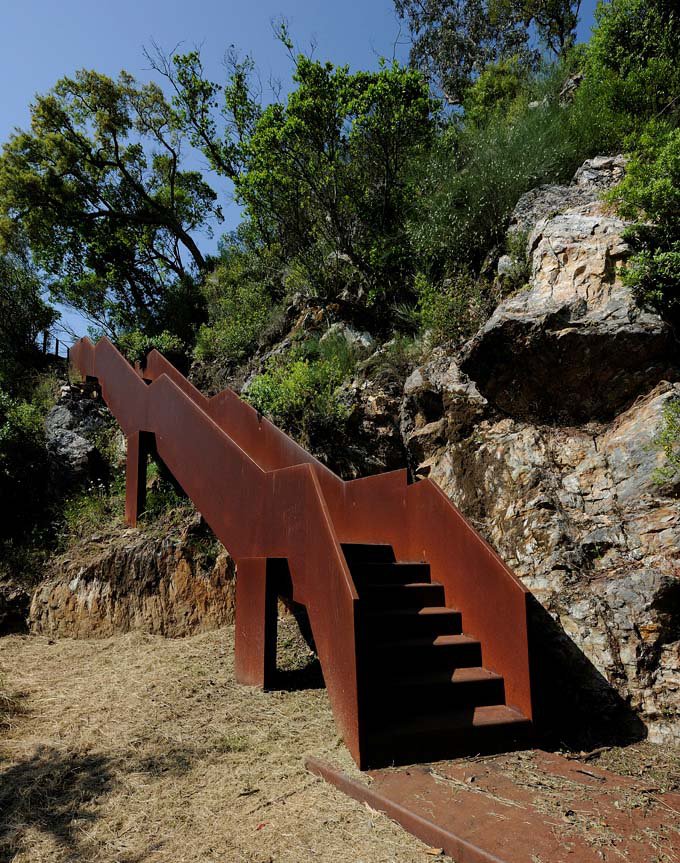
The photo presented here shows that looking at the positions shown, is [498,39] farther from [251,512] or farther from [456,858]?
[456,858]

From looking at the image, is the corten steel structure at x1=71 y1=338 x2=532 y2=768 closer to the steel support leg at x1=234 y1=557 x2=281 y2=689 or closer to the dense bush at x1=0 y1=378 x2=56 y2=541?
the steel support leg at x1=234 y1=557 x2=281 y2=689

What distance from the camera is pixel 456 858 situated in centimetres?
178

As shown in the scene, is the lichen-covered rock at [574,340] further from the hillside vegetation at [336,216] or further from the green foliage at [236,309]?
the green foliage at [236,309]

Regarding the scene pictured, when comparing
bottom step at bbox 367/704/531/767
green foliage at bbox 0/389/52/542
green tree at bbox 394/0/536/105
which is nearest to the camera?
bottom step at bbox 367/704/531/767

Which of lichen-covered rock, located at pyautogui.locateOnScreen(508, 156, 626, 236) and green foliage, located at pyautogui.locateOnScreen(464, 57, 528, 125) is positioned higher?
green foliage, located at pyautogui.locateOnScreen(464, 57, 528, 125)

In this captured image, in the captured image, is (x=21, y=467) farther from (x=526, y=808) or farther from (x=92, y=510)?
(x=526, y=808)

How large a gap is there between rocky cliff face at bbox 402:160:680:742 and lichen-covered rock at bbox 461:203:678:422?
1cm

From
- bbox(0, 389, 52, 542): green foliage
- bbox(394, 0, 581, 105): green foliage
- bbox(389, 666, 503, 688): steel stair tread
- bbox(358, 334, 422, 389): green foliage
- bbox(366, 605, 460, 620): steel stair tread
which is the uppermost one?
bbox(394, 0, 581, 105): green foliage

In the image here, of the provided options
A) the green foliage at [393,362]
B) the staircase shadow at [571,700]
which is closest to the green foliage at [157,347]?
the green foliage at [393,362]

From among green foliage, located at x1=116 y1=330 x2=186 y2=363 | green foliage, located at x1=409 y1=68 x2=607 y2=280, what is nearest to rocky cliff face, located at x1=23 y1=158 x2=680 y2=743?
green foliage, located at x1=409 y1=68 x2=607 y2=280

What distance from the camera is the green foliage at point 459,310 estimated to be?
19.1 feet

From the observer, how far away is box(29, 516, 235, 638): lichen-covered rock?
5.14 m

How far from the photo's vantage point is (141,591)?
532cm

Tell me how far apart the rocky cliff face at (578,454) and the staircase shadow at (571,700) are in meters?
0.01
